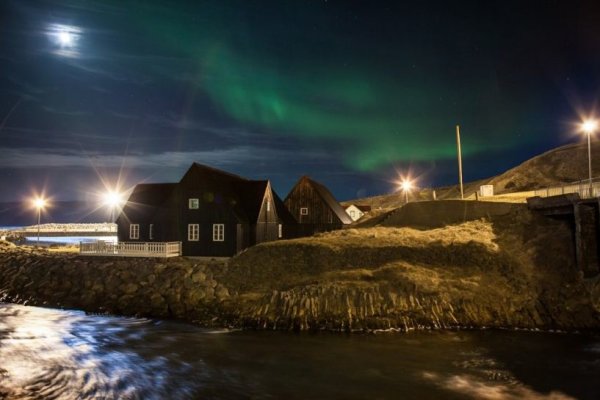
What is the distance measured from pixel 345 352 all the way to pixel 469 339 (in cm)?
637

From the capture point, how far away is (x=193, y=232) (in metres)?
38.2

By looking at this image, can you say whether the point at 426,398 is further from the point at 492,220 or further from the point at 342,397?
the point at 492,220

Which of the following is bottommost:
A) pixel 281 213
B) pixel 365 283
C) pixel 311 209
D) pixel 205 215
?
pixel 365 283

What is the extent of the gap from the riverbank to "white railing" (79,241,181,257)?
149cm

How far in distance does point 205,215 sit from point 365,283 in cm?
1880

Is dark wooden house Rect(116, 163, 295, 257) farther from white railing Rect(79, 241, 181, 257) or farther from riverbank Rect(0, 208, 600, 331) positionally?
riverbank Rect(0, 208, 600, 331)

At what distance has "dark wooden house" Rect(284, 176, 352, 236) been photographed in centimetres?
5416

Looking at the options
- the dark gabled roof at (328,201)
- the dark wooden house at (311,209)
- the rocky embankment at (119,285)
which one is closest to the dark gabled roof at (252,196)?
the rocky embankment at (119,285)

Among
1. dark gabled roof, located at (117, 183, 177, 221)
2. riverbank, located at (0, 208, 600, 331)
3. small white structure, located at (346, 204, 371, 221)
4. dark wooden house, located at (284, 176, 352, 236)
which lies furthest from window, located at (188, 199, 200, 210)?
small white structure, located at (346, 204, 371, 221)

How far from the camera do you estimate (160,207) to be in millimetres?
40406

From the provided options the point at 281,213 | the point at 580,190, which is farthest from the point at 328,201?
the point at 580,190

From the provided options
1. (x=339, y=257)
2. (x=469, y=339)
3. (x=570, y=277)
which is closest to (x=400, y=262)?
(x=339, y=257)

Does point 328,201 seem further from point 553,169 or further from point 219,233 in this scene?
point 553,169

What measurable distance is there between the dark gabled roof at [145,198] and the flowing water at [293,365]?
19117mm
